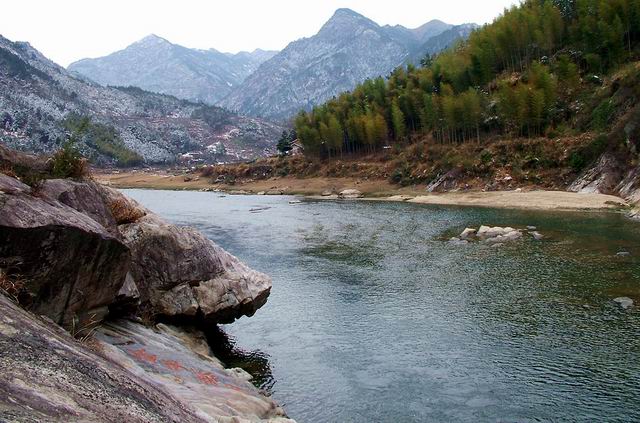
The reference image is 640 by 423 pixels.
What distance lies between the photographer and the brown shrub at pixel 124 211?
2389cm

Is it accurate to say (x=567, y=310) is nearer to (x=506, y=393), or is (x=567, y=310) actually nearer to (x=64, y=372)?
(x=506, y=393)

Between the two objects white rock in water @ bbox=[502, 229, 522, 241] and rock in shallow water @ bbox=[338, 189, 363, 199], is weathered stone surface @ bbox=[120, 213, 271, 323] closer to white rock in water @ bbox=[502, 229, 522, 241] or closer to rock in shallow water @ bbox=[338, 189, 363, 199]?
white rock in water @ bbox=[502, 229, 522, 241]

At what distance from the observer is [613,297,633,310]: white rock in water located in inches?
1280

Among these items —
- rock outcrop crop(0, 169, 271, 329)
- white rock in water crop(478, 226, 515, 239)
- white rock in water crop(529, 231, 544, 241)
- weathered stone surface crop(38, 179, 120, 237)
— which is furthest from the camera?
white rock in water crop(478, 226, 515, 239)

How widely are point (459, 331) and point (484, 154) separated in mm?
86678

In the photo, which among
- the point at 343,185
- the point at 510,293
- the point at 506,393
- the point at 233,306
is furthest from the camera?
the point at 343,185

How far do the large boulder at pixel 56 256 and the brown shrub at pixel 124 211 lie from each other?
696cm

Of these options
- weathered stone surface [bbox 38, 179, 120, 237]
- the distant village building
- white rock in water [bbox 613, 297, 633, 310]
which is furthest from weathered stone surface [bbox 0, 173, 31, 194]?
the distant village building

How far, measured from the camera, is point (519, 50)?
454ft

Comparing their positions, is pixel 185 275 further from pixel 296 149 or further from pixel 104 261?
pixel 296 149

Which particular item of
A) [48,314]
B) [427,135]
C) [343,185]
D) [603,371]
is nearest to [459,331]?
[603,371]

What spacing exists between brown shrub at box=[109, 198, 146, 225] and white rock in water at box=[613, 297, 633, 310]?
28448 mm

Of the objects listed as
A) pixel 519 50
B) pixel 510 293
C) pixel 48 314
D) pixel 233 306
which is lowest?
pixel 510 293

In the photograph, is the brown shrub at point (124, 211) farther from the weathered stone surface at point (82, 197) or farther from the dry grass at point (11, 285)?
the dry grass at point (11, 285)
